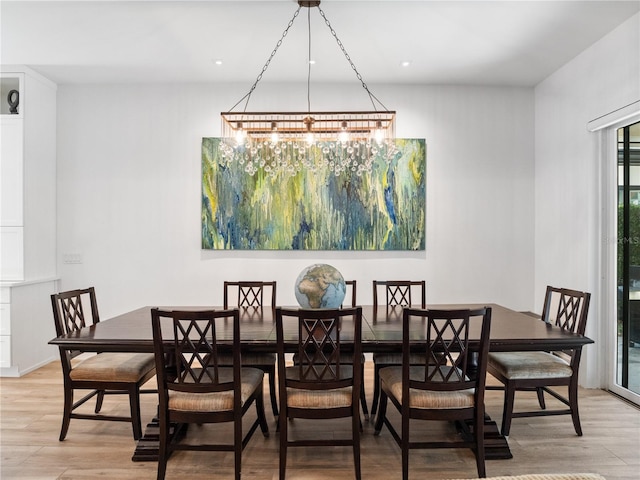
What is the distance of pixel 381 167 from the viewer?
4.60 meters

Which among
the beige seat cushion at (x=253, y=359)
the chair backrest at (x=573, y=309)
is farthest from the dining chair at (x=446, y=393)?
the beige seat cushion at (x=253, y=359)

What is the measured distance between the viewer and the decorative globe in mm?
2736

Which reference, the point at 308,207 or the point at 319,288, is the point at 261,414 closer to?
the point at 319,288

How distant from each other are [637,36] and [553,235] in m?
1.82

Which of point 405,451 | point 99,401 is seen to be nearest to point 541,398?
point 405,451

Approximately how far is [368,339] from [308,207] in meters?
2.35

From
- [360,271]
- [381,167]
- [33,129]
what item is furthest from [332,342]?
[33,129]

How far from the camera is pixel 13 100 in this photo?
4.32 meters

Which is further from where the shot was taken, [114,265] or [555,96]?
[114,265]

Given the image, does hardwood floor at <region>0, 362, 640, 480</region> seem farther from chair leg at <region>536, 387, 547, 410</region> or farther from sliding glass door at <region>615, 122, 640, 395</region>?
sliding glass door at <region>615, 122, 640, 395</region>

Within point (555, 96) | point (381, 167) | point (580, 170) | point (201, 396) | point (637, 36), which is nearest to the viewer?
point (201, 396)

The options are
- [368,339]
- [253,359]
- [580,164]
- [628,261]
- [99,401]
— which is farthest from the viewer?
[580,164]

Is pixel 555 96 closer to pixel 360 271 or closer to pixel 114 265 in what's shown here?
pixel 360 271

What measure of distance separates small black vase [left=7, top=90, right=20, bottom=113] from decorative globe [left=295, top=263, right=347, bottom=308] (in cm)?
357
